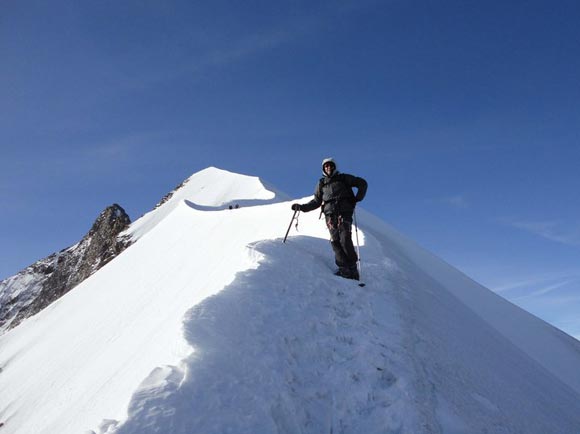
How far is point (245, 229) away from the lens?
569 inches

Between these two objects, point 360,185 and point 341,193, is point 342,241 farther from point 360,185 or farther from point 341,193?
point 360,185

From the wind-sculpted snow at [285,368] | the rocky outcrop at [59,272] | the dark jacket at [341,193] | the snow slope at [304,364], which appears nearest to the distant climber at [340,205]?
the dark jacket at [341,193]

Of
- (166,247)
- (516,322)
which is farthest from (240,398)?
(166,247)

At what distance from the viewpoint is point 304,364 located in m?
4.65

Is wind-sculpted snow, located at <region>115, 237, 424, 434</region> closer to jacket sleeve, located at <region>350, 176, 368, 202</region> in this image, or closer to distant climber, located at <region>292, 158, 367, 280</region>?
distant climber, located at <region>292, 158, 367, 280</region>

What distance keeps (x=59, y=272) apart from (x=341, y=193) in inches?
3364

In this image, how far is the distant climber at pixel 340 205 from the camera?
7.30 metres

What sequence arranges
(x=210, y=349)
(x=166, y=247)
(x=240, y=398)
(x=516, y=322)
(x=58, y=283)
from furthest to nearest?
1. (x=58, y=283)
2. (x=166, y=247)
3. (x=516, y=322)
4. (x=210, y=349)
5. (x=240, y=398)

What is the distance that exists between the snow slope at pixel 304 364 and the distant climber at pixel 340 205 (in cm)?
45

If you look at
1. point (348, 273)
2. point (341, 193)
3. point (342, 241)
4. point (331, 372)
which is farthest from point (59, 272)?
point (331, 372)

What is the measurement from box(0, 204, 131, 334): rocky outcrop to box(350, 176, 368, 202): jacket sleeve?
4691 centimetres

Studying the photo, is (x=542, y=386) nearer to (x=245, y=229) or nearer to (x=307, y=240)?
(x=307, y=240)

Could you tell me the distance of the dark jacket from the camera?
762cm

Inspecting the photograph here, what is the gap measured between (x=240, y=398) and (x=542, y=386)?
219 inches
